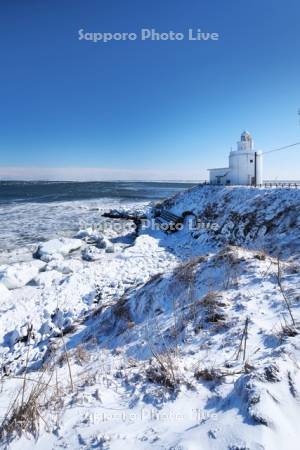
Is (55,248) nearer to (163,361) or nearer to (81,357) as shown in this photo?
(81,357)

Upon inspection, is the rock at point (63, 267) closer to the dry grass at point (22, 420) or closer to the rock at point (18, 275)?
the rock at point (18, 275)

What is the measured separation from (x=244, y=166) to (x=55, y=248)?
27.2m

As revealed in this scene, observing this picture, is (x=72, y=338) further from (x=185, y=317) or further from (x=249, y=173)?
(x=249, y=173)

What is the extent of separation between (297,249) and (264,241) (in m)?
3.01

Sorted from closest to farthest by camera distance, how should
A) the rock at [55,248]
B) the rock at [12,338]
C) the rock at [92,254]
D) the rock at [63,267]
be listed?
the rock at [12,338]
the rock at [63,267]
the rock at [55,248]
the rock at [92,254]

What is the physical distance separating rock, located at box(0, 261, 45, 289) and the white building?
29.0 metres

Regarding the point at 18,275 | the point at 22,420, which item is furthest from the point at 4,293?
the point at 22,420

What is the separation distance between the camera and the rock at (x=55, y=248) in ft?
49.0

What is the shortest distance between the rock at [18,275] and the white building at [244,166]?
29.0 metres

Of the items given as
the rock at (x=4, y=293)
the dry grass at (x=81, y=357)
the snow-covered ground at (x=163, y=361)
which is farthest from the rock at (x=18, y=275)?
the dry grass at (x=81, y=357)

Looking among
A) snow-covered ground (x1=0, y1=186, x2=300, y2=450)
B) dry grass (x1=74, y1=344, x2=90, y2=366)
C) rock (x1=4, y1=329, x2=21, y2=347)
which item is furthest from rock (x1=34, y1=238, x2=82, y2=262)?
dry grass (x1=74, y1=344, x2=90, y2=366)

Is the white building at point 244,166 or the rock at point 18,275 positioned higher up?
the white building at point 244,166

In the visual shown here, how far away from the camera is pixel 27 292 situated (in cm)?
1037

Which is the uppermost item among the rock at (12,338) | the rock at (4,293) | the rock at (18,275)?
the rock at (18,275)
